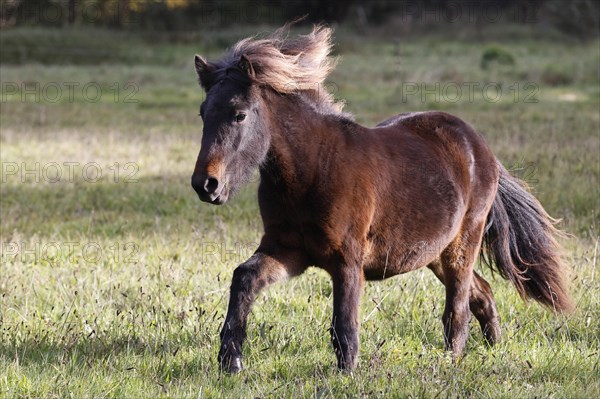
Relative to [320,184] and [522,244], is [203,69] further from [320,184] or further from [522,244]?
[522,244]

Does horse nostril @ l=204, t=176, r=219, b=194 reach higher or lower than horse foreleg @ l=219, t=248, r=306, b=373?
higher

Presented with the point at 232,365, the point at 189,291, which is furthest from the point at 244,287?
the point at 189,291

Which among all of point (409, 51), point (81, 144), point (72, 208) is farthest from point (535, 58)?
point (72, 208)

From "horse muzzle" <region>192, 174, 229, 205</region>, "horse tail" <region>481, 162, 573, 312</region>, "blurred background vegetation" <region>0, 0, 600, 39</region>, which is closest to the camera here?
"horse muzzle" <region>192, 174, 229, 205</region>

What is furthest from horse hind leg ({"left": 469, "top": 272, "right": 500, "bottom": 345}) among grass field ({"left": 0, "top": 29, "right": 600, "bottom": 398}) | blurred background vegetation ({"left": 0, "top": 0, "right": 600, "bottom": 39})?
blurred background vegetation ({"left": 0, "top": 0, "right": 600, "bottom": 39})

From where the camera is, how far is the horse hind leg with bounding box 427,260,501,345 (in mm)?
6230

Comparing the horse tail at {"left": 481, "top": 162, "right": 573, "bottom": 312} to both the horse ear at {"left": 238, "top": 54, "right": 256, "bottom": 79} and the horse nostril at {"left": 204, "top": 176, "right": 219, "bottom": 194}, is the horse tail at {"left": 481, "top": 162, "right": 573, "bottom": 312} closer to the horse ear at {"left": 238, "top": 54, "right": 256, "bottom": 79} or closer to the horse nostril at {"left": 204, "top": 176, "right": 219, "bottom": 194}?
the horse ear at {"left": 238, "top": 54, "right": 256, "bottom": 79}

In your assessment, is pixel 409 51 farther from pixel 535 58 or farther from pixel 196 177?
pixel 196 177

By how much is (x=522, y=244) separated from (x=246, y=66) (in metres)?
2.99

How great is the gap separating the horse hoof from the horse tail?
250cm

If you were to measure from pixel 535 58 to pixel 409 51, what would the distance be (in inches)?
237

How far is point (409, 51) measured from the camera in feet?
127

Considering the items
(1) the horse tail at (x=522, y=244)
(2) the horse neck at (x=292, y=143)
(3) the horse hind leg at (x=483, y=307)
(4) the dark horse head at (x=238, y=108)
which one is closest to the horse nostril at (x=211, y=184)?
(4) the dark horse head at (x=238, y=108)

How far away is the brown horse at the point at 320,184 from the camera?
15.8 ft
